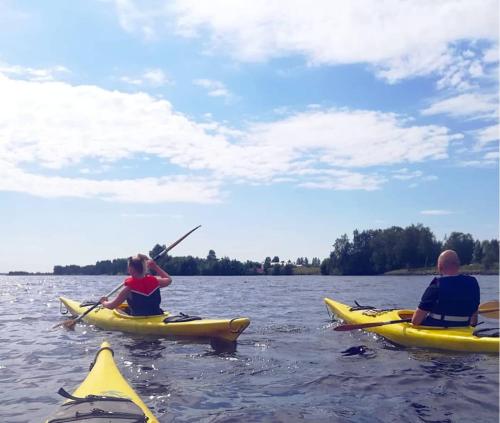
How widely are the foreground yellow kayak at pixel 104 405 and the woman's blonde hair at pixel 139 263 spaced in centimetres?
406

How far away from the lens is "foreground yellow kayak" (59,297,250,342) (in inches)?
300

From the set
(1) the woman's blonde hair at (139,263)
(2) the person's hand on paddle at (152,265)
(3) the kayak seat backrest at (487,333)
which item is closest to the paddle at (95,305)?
(2) the person's hand on paddle at (152,265)

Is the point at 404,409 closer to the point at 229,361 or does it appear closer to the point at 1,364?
the point at 229,361

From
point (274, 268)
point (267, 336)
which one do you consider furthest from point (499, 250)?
point (267, 336)

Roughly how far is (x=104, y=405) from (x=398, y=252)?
74.5m

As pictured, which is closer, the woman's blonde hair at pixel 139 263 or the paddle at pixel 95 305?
the woman's blonde hair at pixel 139 263

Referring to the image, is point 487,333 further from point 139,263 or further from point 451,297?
point 139,263

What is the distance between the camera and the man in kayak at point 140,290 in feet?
28.4

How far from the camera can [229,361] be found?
688cm

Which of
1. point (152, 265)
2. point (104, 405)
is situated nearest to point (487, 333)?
point (104, 405)

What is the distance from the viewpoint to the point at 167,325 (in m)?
8.27

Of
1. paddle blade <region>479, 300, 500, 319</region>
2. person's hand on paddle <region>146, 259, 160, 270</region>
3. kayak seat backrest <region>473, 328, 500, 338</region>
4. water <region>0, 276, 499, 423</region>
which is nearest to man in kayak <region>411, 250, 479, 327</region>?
kayak seat backrest <region>473, 328, 500, 338</region>

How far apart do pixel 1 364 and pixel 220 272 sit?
69.7 metres

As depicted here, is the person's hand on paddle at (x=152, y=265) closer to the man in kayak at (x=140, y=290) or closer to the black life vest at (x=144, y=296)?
the man in kayak at (x=140, y=290)
